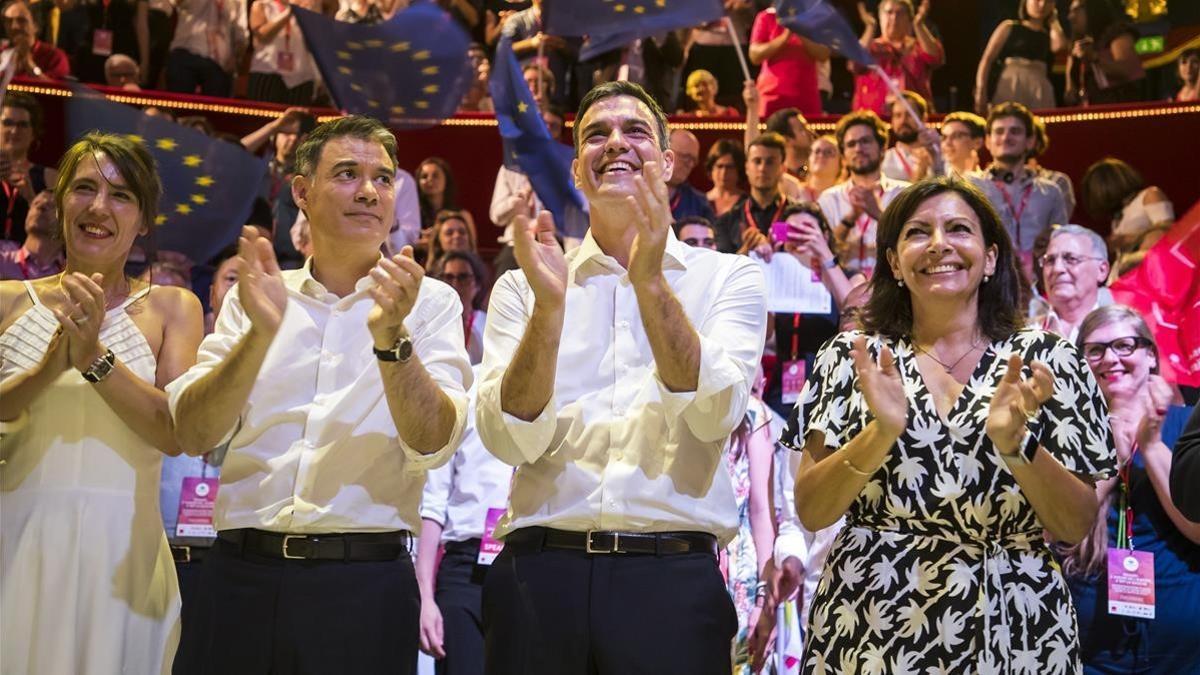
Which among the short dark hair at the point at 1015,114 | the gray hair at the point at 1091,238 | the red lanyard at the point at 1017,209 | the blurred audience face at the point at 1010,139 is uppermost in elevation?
the short dark hair at the point at 1015,114

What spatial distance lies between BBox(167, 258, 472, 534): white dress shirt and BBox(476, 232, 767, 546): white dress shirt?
0.16 m

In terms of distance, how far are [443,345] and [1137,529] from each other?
2.31 metres

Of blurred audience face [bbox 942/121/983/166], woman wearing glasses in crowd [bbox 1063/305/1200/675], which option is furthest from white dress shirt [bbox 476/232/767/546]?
blurred audience face [bbox 942/121/983/166]

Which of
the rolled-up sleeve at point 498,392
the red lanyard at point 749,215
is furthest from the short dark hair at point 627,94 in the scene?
the red lanyard at point 749,215

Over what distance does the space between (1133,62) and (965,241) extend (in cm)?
779

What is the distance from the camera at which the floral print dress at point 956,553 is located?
9.44ft

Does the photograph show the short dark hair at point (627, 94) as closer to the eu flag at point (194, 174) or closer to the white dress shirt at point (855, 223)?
the eu flag at point (194, 174)

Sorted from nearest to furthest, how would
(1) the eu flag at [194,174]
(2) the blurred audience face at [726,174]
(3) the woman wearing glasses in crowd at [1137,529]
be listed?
(3) the woman wearing glasses in crowd at [1137,529], (1) the eu flag at [194,174], (2) the blurred audience face at [726,174]

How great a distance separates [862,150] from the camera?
7.50 meters

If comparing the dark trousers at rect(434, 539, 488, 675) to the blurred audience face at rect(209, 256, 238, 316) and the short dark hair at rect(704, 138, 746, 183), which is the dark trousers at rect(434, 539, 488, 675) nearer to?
the blurred audience face at rect(209, 256, 238, 316)

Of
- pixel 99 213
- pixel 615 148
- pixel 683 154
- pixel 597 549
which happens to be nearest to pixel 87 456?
pixel 99 213

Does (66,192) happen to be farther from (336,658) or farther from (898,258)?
(898,258)

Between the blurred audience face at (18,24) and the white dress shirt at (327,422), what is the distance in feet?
22.1

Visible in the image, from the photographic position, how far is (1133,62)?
10.1 meters
